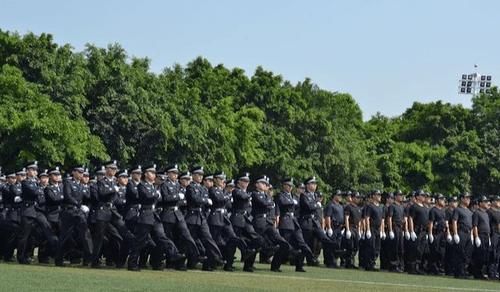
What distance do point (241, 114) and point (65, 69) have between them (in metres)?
11.9

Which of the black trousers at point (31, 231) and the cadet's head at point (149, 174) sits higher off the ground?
the cadet's head at point (149, 174)

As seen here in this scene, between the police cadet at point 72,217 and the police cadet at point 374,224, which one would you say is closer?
the police cadet at point 72,217

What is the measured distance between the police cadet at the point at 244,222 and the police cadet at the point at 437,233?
17.0 feet

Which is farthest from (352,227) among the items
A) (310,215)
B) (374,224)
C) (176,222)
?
(176,222)

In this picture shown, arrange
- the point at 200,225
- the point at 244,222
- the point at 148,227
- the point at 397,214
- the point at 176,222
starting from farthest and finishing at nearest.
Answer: the point at 397,214, the point at 244,222, the point at 200,225, the point at 176,222, the point at 148,227

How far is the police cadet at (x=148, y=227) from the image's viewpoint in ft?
73.0

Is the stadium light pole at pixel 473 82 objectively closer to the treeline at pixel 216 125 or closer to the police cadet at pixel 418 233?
the treeline at pixel 216 125

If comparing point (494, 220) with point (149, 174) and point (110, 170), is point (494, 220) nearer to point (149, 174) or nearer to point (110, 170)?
point (149, 174)

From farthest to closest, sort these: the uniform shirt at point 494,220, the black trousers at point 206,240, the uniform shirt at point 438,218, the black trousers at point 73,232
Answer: the uniform shirt at point 438,218
the uniform shirt at point 494,220
the black trousers at point 206,240
the black trousers at point 73,232

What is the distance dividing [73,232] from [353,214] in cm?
818

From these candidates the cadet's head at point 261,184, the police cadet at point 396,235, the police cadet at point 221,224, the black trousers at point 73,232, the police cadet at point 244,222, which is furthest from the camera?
the police cadet at point 396,235

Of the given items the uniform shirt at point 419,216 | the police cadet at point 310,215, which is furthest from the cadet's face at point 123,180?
the uniform shirt at point 419,216

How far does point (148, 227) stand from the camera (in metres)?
22.3

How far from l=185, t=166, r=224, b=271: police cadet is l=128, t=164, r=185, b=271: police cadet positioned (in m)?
0.81
